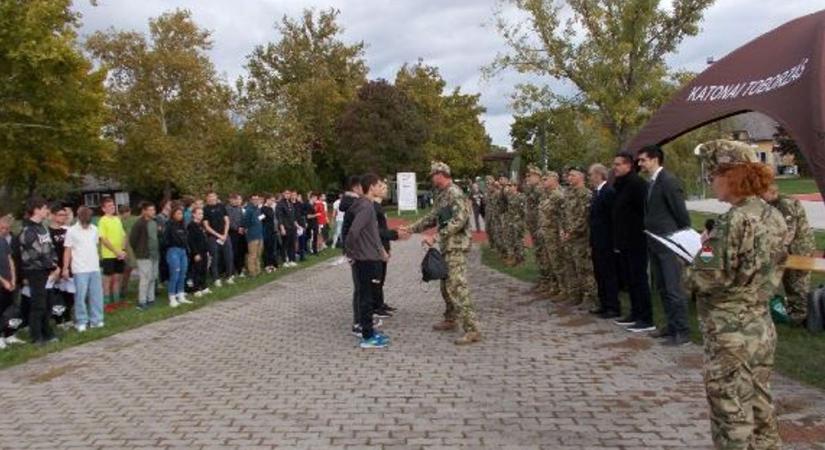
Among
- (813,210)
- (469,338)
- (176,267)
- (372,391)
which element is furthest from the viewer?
(813,210)

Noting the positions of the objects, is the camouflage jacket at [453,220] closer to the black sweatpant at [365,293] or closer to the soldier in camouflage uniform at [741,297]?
the black sweatpant at [365,293]

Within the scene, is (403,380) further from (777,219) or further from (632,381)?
(777,219)

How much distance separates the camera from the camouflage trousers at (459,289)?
872 cm

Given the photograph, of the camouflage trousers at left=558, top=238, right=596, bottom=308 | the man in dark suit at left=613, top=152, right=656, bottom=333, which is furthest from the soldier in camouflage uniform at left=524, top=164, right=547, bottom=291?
the man in dark suit at left=613, top=152, right=656, bottom=333

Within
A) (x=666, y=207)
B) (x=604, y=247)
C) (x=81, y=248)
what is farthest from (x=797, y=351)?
(x=81, y=248)

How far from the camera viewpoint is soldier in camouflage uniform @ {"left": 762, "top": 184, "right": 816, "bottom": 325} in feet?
27.8

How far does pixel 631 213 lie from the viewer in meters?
9.06

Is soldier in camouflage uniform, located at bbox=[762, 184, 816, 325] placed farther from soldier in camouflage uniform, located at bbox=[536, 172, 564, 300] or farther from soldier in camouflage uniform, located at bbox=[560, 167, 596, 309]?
soldier in camouflage uniform, located at bbox=[536, 172, 564, 300]

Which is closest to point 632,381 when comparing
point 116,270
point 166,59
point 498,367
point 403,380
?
point 498,367

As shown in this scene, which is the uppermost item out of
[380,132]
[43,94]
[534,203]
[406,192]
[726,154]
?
[43,94]

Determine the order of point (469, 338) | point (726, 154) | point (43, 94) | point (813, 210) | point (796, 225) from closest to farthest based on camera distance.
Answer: point (726, 154) → point (796, 225) → point (469, 338) → point (813, 210) → point (43, 94)

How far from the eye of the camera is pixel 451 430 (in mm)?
5668

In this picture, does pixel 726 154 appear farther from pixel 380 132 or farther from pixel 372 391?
pixel 380 132

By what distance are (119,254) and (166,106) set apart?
155 feet
